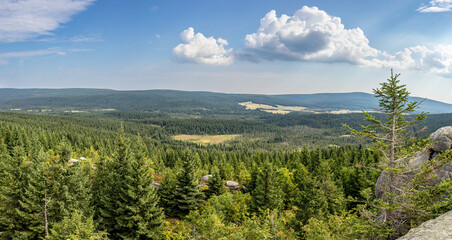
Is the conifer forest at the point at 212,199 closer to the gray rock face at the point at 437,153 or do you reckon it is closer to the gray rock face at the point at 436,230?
the gray rock face at the point at 437,153

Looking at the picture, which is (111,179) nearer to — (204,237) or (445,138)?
(204,237)

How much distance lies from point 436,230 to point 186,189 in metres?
34.9

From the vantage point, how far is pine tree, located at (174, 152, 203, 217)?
3969 cm

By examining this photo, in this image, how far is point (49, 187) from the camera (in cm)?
3225

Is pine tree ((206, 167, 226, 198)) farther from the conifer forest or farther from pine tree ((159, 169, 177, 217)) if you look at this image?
pine tree ((159, 169, 177, 217))

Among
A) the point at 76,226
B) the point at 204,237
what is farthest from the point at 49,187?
the point at 204,237

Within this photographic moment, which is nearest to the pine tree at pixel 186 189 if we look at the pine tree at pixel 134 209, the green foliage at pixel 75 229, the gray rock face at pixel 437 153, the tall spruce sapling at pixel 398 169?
the pine tree at pixel 134 209

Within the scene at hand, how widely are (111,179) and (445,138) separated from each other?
3969 cm

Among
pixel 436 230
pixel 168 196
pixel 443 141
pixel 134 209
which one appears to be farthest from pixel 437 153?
pixel 168 196

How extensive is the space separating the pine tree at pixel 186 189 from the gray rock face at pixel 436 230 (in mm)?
32527

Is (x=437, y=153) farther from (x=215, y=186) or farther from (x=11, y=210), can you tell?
(x=11, y=210)

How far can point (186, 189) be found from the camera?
40312 mm

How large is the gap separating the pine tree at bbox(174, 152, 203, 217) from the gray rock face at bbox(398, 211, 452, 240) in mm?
32527

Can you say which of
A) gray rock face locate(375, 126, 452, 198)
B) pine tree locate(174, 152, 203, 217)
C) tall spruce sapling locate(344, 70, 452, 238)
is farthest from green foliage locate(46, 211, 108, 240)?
gray rock face locate(375, 126, 452, 198)
